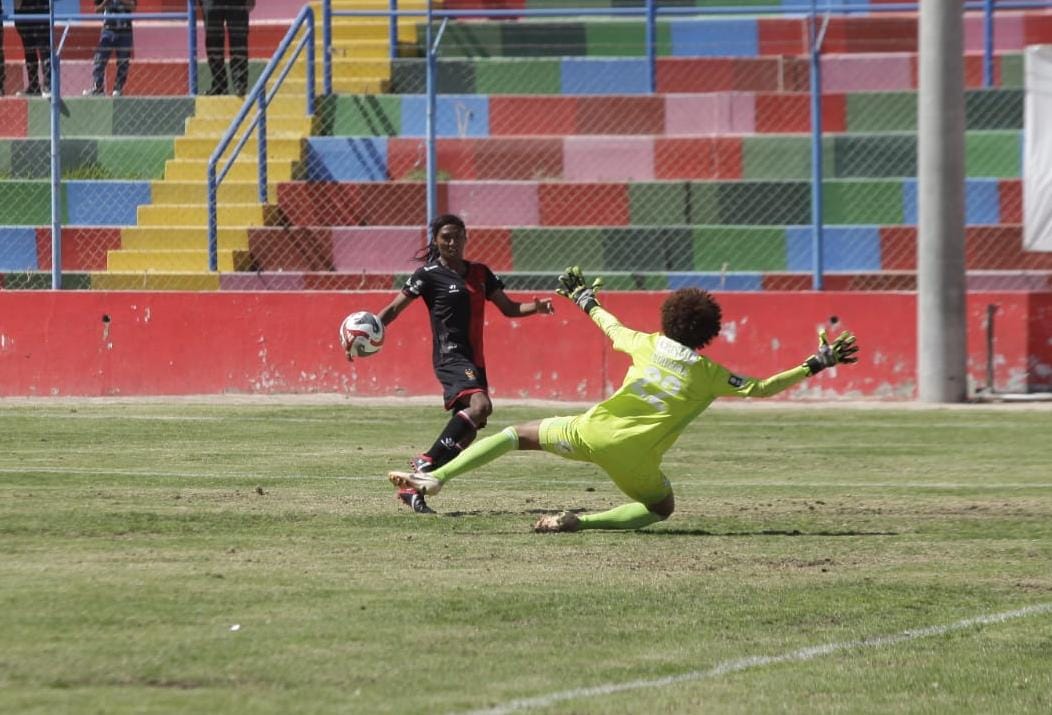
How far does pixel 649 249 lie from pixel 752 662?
15.2 metres

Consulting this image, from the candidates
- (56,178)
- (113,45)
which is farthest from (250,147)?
(56,178)

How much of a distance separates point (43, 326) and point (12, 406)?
65.9 inches

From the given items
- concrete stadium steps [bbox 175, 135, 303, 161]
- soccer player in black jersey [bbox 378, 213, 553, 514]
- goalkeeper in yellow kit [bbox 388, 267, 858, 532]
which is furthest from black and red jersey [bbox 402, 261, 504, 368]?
concrete stadium steps [bbox 175, 135, 303, 161]

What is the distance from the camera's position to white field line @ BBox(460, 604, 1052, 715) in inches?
249

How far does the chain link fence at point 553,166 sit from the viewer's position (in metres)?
22.1

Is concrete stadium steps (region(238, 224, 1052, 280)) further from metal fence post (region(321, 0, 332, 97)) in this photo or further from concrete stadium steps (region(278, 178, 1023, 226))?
metal fence post (region(321, 0, 332, 97))

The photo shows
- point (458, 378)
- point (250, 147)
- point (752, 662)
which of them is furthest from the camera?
point (250, 147)

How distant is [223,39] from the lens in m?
25.1

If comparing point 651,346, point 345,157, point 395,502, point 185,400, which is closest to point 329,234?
point 345,157

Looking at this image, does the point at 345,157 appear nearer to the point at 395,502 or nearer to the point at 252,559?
the point at 395,502

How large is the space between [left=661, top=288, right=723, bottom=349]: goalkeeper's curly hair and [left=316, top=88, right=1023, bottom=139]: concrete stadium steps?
14.0 meters

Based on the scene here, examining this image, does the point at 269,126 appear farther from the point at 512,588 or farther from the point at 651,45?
the point at 512,588

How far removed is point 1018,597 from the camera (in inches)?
335

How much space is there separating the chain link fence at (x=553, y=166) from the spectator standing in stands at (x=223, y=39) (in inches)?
13.0
